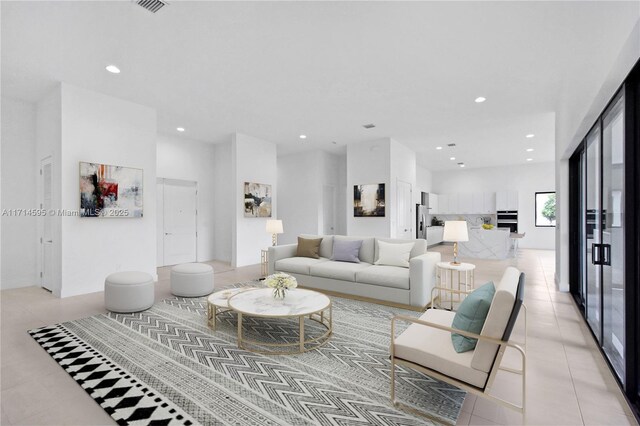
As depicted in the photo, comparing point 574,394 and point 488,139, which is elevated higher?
point 488,139

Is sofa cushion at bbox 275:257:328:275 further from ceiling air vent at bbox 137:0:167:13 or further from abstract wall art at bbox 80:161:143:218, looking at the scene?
ceiling air vent at bbox 137:0:167:13

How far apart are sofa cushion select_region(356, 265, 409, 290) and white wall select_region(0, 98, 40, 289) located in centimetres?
551

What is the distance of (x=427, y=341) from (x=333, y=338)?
3.93 feet

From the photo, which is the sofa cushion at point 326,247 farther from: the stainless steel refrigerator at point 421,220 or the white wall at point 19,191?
the stainless steel refrigerator at point 421,220

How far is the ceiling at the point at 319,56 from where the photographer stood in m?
2.82

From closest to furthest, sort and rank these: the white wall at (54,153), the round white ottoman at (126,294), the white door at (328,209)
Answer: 1. the round white ottoman at (126,294)
2. the white wall at (54,153)
3. the white door at (328,209)

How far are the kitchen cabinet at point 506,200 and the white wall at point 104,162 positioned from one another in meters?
11.3

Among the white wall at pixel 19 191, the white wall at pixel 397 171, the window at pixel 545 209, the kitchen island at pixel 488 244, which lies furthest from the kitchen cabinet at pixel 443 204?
the white wall at pixel 19 191

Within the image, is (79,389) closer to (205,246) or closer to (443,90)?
(443,90)

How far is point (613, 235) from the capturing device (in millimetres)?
2551

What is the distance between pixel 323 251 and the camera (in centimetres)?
540

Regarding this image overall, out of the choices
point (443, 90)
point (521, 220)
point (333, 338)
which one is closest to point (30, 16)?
point (333, 338)

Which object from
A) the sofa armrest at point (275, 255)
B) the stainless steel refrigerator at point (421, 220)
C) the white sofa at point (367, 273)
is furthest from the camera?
the stainless steel refrigerator at point (421, 220)

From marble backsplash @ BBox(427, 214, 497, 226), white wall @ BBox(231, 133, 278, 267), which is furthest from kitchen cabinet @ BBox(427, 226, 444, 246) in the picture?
white wall @ BBox(231, 133, 278, 267)
